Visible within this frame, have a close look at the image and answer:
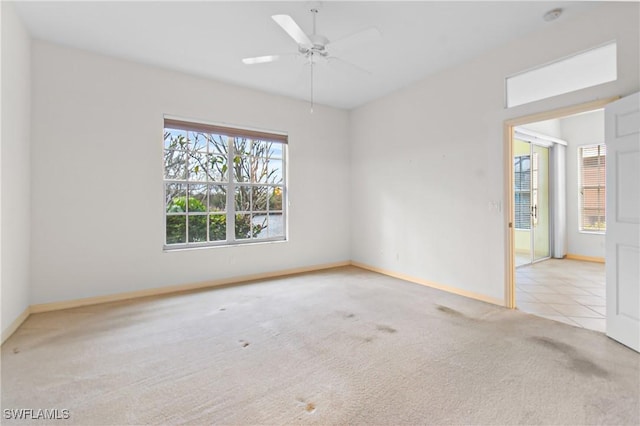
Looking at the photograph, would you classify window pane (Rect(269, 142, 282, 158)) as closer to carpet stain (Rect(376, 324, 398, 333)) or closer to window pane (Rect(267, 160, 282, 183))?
window pane (Rect(267, 160, 282, 183))

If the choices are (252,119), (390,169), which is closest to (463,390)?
(390,169)

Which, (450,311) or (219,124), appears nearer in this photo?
(450,311)

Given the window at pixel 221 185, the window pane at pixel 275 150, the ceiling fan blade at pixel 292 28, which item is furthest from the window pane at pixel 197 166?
the ceiling fan blade at pixel 292 28

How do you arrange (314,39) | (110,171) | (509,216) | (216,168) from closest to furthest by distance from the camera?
(314,39) < (509,216) < (110,171) < (216,168)

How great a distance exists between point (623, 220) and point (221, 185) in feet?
15.0

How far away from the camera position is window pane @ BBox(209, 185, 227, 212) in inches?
178

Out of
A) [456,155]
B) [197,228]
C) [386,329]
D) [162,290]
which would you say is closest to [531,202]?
[456,155]

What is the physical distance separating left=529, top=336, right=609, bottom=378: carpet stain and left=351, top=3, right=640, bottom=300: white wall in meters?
0.93

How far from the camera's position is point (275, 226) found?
5.14 meters

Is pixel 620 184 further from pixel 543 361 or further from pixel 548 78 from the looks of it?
pixel 543 361

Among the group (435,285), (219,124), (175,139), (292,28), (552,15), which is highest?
(552,15)

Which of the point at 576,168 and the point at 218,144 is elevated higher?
the point at 218,144

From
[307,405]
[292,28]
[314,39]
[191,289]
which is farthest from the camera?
[191,289]

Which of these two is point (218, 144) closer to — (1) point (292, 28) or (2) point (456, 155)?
(1) point (292, 28)
